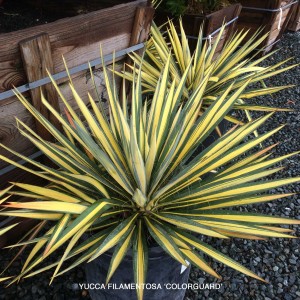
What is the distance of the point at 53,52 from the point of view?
1434 millimetres

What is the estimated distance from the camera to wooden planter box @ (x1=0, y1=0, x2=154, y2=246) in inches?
51.6

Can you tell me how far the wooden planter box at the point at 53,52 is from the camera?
1311mm

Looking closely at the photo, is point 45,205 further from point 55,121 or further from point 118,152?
point 55,121

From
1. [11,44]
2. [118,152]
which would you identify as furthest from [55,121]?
[118,152]

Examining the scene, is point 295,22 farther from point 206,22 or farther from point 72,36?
point 72,36

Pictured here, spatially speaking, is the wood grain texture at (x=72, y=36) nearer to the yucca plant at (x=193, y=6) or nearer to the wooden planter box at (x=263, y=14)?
the yucca plant at (x=193, y=6)

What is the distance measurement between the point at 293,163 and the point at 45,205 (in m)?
2.22

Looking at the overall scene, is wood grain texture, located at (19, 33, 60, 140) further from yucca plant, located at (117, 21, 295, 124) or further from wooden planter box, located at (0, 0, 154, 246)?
yucca plant, located at (117, 21, 295, 124)

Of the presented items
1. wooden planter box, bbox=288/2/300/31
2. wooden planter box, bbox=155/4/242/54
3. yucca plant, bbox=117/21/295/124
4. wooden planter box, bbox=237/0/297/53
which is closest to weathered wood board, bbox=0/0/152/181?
yucca plant, bbox=117/21/295/124

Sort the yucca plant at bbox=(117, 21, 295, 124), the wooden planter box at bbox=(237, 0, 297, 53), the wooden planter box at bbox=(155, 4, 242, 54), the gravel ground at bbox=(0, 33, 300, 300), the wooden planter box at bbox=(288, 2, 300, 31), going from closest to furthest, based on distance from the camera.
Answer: the gravel ground at bbox=(0, 33, 300, 300), the yucca plant at bbox=(117, 21, 295, 124), the wooden planter box at bbox=(155, 4, 242, 54), the wooden planter box at bbox=(237, 0, 297, 53), the wooden planter box at bbox=(288, 2, 300, 31)

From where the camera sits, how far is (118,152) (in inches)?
48.3

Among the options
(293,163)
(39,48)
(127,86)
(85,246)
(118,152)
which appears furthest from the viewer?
(293,163)

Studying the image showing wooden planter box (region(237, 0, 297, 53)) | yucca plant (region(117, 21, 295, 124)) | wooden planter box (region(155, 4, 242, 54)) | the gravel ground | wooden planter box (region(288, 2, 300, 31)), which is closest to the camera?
the gravel ground

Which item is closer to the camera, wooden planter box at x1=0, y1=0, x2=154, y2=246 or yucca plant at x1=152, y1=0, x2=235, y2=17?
wooden planter box at x1=0, y1=0, x2=154, y2=246
